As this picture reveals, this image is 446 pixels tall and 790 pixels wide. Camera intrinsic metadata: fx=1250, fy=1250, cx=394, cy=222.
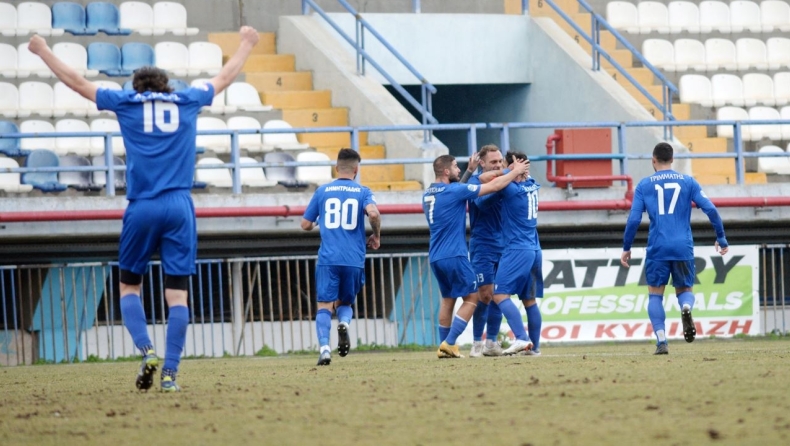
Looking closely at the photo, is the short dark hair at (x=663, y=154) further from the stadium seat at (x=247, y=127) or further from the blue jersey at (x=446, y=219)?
the stadium seat at (x=247, y=127)

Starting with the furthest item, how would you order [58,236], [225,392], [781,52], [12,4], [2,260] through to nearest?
[781,52], [12,4], [2,260], [58,236], [225,392]

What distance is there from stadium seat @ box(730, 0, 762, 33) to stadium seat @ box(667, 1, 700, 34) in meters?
0.76

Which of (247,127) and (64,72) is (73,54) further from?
(64,72)

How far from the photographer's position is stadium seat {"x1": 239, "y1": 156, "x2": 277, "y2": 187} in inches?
711

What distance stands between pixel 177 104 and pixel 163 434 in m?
2.70

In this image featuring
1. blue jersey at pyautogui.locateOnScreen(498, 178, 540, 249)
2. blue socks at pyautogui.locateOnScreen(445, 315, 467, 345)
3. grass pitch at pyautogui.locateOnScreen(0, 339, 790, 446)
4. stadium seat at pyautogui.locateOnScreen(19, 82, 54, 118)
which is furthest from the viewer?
stadium seat at pyautogui.locateOnScreen(19, 82, 54, 118)

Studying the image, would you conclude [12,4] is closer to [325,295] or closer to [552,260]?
[552,260]

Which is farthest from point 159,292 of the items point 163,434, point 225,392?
point 163,434

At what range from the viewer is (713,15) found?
2509cm

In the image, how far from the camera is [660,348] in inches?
426

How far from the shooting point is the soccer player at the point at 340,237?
10.8m

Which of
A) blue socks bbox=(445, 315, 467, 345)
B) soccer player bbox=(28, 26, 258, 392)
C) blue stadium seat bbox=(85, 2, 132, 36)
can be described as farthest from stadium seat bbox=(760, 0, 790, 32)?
soccer player bbox=(28, 26, 258, 392)

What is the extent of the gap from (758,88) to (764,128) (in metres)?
1.51

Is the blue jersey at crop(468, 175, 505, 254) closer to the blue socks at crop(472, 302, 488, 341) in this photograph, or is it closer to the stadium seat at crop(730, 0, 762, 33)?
the blue socks at crop(472, 302, 488, 341)
